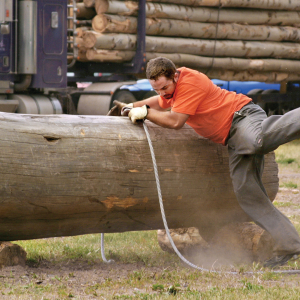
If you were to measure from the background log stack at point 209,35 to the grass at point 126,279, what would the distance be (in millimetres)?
6945

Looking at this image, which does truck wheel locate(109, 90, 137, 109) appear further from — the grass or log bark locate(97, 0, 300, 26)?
the grass

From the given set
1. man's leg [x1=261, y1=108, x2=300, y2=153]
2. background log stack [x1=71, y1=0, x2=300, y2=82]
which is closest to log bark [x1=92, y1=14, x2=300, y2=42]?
background log stack [x1=71, y1=0, x2=300, y2=82]

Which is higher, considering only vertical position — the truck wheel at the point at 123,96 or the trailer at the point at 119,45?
the trailer at the point at 119,45

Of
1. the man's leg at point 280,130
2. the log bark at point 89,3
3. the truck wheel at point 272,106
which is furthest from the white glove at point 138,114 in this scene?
the truck wheel at point 272,106

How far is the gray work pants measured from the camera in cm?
410

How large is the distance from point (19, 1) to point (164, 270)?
7.50 meters

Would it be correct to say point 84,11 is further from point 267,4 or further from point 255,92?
point 255,92

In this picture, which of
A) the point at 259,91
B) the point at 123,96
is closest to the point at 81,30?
the point at 123,96

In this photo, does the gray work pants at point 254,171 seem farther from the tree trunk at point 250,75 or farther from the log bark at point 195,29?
the tree trunk at point 250,75

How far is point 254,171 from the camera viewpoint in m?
4.31

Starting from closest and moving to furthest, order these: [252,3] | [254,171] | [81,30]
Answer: [254,171]
[81,30]
[252,3]

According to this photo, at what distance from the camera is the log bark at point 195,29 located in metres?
11.0

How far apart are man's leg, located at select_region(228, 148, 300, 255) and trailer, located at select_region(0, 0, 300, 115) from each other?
6.74 metres

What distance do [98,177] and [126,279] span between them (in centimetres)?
76
